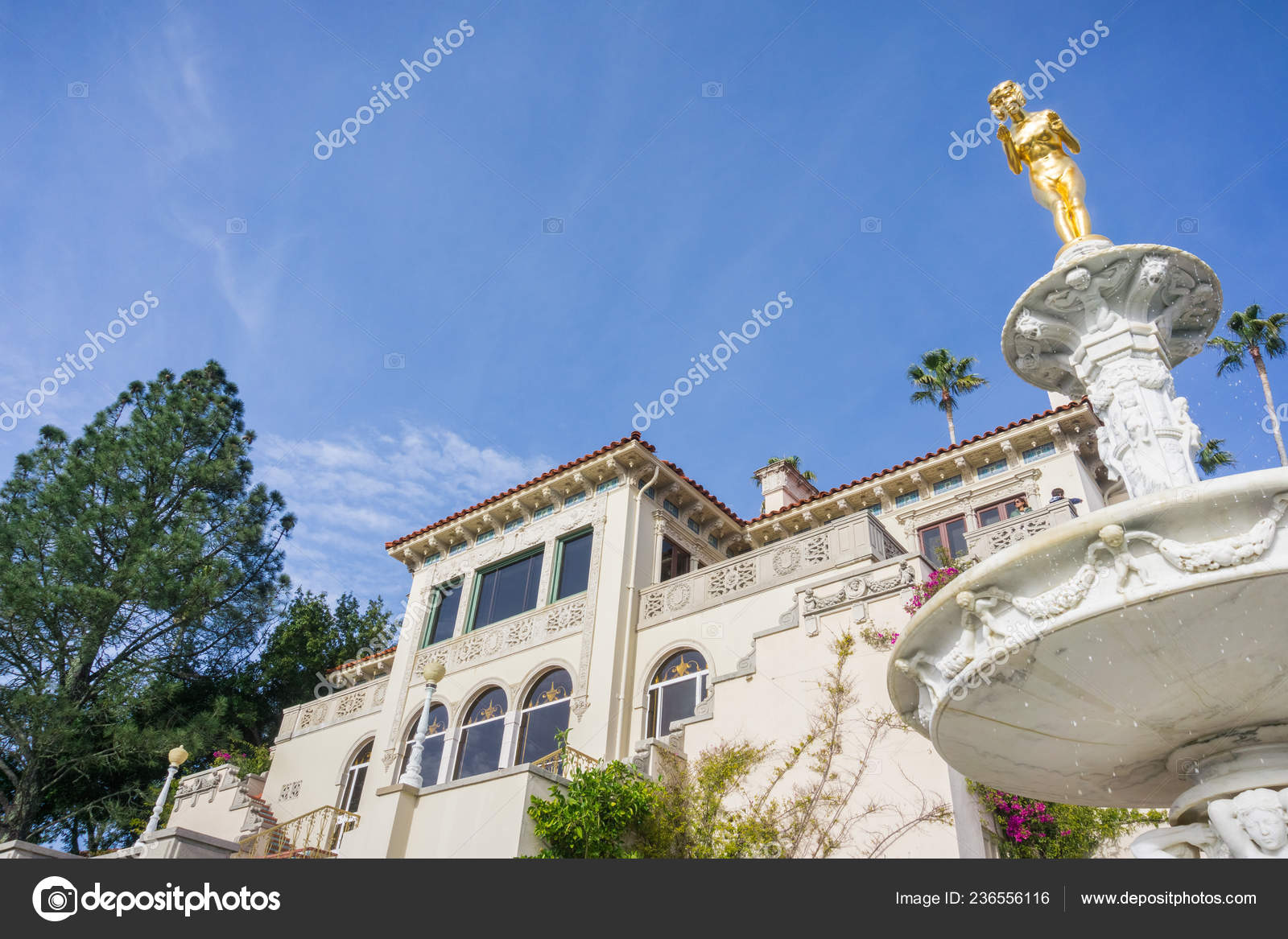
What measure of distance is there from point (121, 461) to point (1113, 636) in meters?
26.9

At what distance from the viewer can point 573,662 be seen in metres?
17.5

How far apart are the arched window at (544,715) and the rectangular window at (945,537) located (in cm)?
765

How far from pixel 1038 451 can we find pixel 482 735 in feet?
40.9

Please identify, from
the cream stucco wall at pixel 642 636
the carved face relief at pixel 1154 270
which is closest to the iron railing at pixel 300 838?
the cream stucco wall at pixel 642 636

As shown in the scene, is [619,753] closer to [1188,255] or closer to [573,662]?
[573,662]

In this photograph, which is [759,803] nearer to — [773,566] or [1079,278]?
[773,566]

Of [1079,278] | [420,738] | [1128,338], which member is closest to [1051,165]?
[1079,278]

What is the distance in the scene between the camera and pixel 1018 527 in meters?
14.1

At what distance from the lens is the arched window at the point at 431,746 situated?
18266 mm

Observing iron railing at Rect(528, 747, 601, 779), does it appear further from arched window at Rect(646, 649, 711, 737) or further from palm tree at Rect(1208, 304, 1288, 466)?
palm tree at Rect(1208, 304, 1288, 466)

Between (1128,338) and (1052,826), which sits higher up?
(1128,338)
